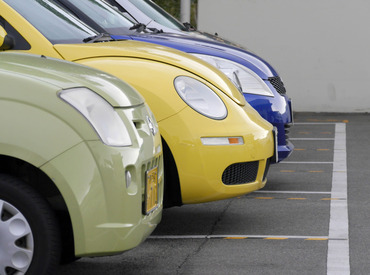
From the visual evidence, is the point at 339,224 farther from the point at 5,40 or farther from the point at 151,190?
the point at 5,40

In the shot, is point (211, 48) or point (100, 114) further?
point (211, 48)

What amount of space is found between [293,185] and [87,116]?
14.3ft

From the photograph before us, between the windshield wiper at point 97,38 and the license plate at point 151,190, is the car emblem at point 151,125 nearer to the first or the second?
the license plate at point 151,190

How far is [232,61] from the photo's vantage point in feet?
25.5

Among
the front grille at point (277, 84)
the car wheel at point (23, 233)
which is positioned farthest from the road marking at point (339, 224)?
the car wheel at point (23, 233)

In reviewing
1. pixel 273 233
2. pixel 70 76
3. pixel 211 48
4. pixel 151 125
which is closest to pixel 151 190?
pixel 151 125

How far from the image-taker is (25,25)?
5836 millimetres

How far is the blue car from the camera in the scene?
299 inches

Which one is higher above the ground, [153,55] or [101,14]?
[153,55]

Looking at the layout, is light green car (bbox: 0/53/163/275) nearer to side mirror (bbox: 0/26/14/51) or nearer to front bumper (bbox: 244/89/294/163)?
side mirror (bbox: 0/26/14/51)

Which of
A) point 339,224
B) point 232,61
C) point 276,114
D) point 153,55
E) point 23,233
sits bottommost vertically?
point 339,224

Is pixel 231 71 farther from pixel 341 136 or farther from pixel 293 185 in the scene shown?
pixel 341 136

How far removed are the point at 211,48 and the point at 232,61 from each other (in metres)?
0.24

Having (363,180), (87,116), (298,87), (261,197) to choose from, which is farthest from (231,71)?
(298,87)
